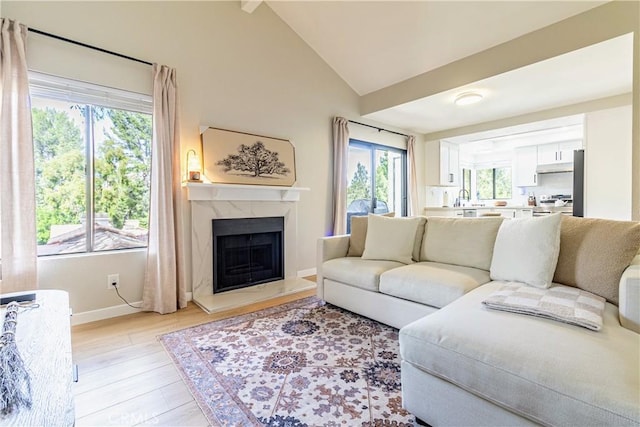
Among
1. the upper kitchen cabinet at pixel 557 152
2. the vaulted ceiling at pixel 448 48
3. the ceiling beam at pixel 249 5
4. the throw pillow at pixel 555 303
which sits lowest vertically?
the throw pillow at pixel 555 303

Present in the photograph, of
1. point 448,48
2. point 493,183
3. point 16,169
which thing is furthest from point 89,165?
point 493,183

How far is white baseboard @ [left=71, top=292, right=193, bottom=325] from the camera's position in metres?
2.50

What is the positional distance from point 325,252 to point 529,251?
1.66 m

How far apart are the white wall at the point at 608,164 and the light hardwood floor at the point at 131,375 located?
465cm

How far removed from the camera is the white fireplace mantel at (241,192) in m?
3.04

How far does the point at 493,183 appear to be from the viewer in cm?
762

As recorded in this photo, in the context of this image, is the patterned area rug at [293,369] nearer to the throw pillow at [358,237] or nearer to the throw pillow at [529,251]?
the throw pillow at [358,237]

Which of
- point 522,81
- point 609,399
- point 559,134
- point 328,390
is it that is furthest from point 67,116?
point 559,134

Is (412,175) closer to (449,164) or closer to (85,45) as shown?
(449,164)

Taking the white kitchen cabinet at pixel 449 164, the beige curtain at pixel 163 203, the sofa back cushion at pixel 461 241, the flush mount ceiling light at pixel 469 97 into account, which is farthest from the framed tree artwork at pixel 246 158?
the white kitchen cabinet at pixel 449 164

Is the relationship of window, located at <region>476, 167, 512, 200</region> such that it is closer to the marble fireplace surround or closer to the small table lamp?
the marble fireplace surround

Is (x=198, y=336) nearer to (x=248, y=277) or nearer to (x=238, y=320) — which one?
(x=238, y=320)

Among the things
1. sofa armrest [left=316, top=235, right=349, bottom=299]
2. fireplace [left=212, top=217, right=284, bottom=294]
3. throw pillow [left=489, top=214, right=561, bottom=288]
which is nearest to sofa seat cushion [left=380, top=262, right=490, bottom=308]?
throw pillow [left=489, top=214, right=561, bottom=288]

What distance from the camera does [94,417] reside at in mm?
1400
